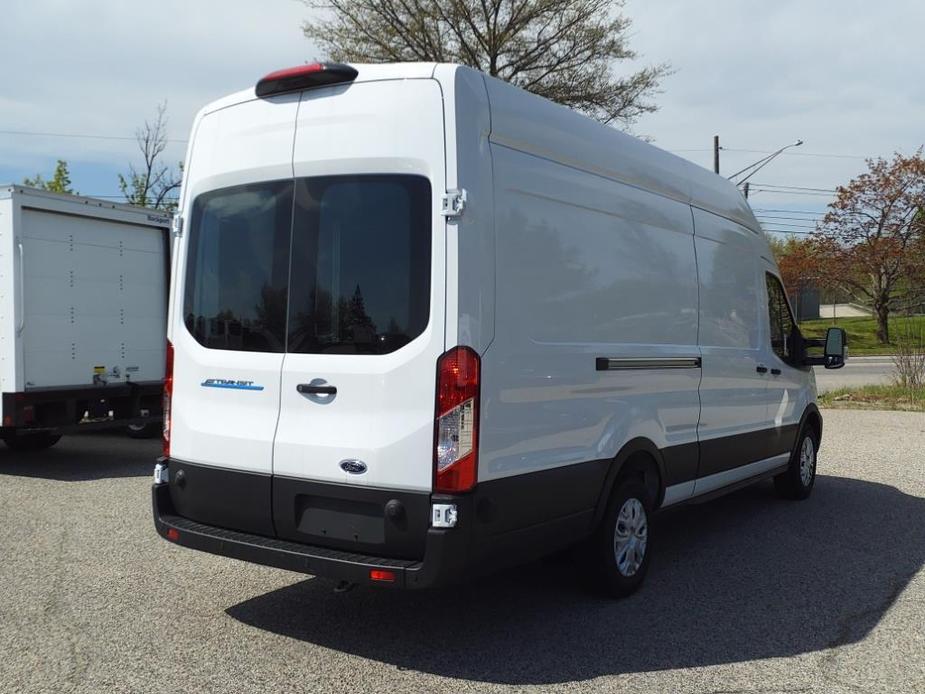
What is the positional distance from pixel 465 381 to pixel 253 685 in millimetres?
1620

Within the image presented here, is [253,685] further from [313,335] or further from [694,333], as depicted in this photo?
→ [694,333]

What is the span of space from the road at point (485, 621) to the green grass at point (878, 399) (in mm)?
9593

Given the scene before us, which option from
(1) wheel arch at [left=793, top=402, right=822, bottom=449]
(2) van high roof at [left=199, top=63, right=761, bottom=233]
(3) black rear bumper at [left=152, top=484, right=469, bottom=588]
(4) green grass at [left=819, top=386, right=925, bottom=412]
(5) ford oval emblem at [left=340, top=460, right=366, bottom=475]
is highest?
(2) van high roof at [left=199, top=63, right=761, bottom=233]

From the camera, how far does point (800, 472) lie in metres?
8.31

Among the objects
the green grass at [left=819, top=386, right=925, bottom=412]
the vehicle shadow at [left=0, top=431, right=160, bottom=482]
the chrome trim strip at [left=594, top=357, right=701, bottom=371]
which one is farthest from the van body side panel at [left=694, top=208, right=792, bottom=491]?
the green grass at [left=819, top=386, right=925, bottom=412]

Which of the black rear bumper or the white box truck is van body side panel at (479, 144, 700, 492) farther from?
the white box truck

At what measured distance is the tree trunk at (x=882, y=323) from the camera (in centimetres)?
4300

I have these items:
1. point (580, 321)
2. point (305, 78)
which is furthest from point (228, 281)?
point (580, 321)

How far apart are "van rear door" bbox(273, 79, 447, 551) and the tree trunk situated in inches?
1694

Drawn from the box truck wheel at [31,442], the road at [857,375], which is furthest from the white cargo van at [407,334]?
the road at [857,375]

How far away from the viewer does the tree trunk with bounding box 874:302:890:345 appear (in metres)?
43.0

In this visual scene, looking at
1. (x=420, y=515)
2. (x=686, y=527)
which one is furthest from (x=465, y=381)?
(x=686, y=527)

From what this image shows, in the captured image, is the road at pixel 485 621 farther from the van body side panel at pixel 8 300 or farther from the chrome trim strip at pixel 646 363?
the van body side panel at pixel 8 300

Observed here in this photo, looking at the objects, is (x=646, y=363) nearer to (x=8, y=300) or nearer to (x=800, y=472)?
(x=800, y=472)
